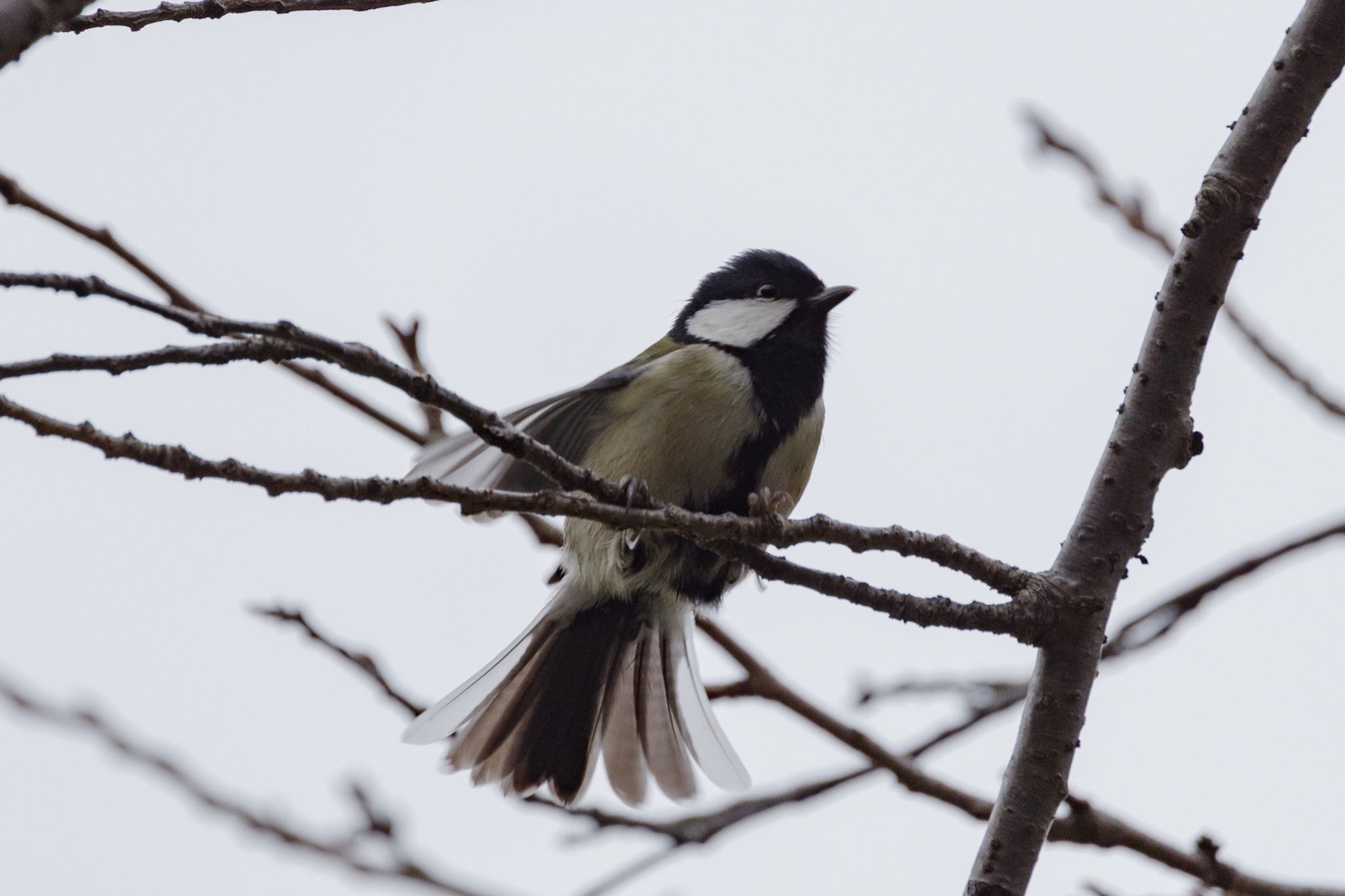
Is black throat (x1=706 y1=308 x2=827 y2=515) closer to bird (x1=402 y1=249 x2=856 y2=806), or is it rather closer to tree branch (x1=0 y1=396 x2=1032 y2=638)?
bird (x1=402 y1=249 x2=856 y2=806)

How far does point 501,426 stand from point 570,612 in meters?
2.18

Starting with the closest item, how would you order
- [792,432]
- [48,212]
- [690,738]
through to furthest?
[48,212] → [792,432] → [690,738]

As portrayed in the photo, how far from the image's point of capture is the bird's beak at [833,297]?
157 inches

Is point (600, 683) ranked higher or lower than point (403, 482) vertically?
higher

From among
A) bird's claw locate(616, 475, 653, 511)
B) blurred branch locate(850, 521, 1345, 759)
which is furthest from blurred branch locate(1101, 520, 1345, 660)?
bird's claw locate(616, 475, 653, 511)

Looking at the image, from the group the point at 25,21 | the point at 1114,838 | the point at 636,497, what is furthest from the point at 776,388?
the point at 25,21

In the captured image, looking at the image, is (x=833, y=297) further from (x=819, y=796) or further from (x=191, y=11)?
(x=191, y=11)

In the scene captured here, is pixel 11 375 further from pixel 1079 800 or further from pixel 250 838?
pixel 1079 800

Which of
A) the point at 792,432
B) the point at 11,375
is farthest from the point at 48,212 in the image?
the point at 792,432

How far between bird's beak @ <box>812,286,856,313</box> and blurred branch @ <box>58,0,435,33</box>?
2.08 m

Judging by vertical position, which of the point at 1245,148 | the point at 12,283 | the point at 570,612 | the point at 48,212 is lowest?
the point at 12,283

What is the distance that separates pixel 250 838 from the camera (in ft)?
8.82

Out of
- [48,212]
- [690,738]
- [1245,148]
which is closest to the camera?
[1245,148]

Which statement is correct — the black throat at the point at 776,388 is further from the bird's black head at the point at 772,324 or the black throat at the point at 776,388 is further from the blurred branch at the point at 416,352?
the blurred branch at the point at 416,352
